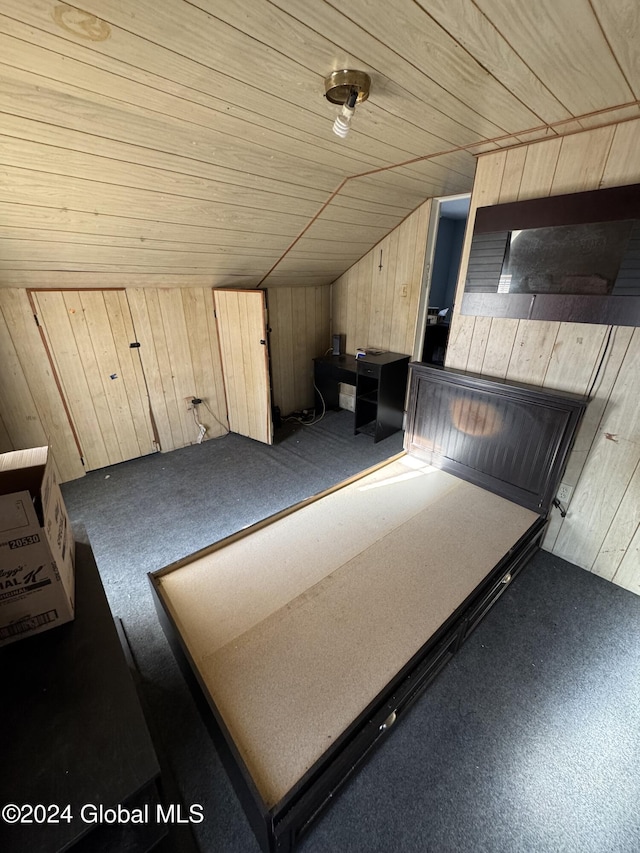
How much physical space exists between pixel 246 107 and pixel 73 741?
2012 millimetres

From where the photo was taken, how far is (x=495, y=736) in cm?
132

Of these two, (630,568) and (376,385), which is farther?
(376,385)

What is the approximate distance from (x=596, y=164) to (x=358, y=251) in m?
2.18

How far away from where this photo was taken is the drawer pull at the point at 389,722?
3.81ft

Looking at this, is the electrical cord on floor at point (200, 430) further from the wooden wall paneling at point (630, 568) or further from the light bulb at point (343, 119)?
the wooden wall paneling at point (630, 568)

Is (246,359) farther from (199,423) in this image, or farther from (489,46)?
(489,46)

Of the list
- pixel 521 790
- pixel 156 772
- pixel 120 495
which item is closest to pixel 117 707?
pixel 156 772

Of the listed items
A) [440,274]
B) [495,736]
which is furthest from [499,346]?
[440,274]

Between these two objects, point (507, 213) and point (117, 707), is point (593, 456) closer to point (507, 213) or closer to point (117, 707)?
point (507, 213)

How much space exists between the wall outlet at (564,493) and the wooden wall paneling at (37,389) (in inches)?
138

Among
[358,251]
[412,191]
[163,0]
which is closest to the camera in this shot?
[163,0]

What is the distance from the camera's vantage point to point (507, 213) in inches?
75.7

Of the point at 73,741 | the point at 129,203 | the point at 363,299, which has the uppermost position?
the point at 129,203

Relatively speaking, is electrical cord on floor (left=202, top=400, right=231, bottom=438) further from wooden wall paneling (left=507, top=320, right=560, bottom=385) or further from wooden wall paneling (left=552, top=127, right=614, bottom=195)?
wooden wall paneling (left=552, top=127, right=614, bottom=195)
